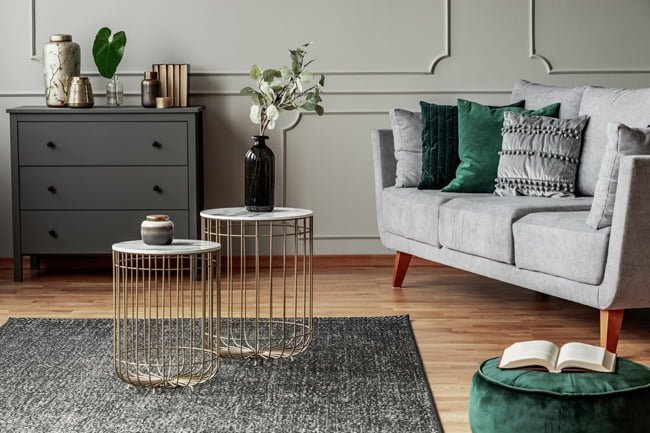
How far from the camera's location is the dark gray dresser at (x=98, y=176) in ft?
14.7

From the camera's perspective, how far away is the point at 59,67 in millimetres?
4531

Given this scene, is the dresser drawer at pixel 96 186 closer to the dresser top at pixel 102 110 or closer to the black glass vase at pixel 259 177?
the dresser top at pixel 102 110

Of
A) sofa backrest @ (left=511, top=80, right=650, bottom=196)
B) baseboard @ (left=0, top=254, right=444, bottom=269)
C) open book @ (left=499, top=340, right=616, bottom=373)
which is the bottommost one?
baseboard @ (left=0, top=254, right=444, bottom=269)

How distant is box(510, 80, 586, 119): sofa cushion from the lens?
4.20 meters

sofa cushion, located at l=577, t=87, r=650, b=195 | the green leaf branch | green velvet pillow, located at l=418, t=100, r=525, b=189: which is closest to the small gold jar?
green velvet pillow, located at l=418, t=100, r=525, b=189

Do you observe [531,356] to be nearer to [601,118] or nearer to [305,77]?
[305,77]

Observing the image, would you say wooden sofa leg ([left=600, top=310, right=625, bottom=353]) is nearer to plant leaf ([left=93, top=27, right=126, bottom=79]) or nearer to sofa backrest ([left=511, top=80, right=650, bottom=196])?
sofa backrest ([left=511, top=80, right=650, bottom=196])

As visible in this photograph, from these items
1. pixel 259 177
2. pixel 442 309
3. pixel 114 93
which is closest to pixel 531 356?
pixel 259 177

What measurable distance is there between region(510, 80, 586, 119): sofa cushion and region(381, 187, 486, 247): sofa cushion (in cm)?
63

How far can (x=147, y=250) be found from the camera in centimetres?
257

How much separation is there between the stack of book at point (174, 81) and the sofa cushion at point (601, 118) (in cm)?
191

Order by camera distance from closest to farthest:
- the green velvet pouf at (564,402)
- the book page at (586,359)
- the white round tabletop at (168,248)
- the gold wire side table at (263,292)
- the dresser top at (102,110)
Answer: the green velvet pouf at (564,402) < the book page at (586,359) < the white round tabletop at (168,248) < the gold wire side table at (263,292) < the dresser top at (102,110)

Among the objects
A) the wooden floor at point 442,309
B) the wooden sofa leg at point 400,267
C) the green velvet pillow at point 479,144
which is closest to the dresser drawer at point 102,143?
the wooden floor at point 442,309

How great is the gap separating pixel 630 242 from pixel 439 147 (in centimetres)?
144
